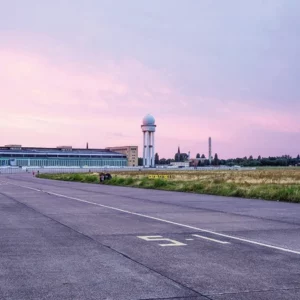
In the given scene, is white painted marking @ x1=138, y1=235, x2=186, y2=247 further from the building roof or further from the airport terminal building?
the building roof

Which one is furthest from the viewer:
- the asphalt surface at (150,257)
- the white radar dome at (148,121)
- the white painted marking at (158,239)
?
the white radar dome at (148,121)

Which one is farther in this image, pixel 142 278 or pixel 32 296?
pixel 142 278

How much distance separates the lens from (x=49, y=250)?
10805mm

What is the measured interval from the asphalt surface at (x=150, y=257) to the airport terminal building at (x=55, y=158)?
16122 centimetres

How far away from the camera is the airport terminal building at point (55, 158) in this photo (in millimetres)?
174250

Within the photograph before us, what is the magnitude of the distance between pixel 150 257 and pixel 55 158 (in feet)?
571

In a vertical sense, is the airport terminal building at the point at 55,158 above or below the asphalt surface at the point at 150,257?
above

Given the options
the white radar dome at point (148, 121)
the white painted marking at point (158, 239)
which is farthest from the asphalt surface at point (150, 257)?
the white radar dome at point (148, 121)

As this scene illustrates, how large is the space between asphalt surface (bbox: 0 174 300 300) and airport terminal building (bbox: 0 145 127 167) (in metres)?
161

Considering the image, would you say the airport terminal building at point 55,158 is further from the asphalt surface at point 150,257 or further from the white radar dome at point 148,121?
the asphalt surface at point 150,257

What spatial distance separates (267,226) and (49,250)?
23.0ft

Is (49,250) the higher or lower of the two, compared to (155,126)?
lower

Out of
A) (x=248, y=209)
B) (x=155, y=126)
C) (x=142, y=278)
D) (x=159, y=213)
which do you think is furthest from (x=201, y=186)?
(x=155, y=126)

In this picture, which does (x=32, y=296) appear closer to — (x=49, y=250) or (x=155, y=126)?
(x=49, y=250)
